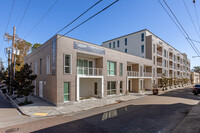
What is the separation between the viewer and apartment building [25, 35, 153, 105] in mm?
11984

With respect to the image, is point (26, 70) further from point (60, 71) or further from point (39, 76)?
point (60, 71)

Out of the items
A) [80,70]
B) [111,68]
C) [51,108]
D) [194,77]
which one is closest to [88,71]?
[80,70]

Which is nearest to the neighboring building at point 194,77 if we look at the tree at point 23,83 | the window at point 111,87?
the window at point 111,87

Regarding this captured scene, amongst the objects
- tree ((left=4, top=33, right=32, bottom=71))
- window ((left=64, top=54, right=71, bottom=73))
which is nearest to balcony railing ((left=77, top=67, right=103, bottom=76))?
window ((left=64, top=54, right=71, bottom=73))

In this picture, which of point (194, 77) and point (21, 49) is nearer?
point (21, 49)

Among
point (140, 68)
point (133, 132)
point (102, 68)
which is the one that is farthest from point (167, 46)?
point (133, 132)

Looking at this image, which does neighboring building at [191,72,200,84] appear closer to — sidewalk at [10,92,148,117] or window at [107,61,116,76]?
window at [107,61,116,76]

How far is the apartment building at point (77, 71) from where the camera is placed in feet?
39.3

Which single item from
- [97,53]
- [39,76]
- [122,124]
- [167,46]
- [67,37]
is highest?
Answer: [167,46]

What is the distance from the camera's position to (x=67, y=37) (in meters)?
12.6

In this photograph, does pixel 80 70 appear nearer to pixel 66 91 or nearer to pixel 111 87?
pixel 66 91

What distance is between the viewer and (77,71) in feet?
44.6

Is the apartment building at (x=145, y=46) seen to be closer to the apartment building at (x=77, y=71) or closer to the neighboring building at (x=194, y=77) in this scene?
the apartment building at (x=77, y=71)

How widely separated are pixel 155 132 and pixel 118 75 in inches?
498
